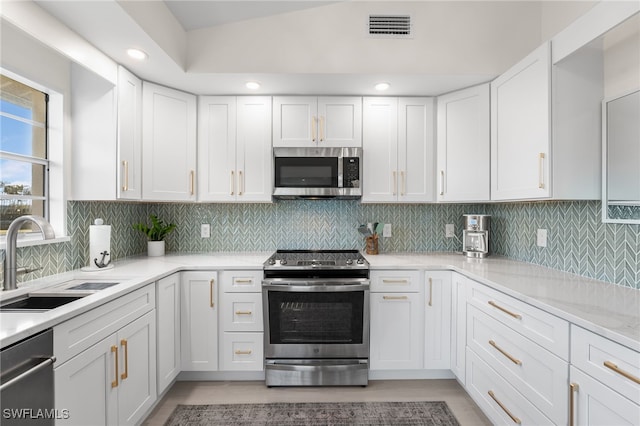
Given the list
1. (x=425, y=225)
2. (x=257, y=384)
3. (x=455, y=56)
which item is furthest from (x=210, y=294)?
(x=455, y=56)

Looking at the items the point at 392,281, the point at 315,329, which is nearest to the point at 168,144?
the point at 315,329

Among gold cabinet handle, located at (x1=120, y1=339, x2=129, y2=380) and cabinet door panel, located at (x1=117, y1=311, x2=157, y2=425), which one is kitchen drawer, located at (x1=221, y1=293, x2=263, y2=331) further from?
gold cabinet handle, located at (x1=120, y1=339, x2=129, y2=380)

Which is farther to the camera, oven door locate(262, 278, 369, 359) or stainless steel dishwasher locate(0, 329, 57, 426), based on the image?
oven door locate(262, 278, 369, 359)

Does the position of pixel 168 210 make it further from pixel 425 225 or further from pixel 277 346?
pixel 425 225

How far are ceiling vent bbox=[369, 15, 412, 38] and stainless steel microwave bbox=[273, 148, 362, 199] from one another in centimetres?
85

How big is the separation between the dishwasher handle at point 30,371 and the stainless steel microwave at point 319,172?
67.8 inches

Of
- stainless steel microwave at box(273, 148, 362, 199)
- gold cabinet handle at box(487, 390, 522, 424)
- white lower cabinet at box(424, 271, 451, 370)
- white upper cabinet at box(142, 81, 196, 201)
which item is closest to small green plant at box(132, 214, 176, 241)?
white upper cabinet at box(142, 81, 196, 201)

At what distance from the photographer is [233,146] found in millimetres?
2604

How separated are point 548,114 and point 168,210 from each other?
3.01 metres

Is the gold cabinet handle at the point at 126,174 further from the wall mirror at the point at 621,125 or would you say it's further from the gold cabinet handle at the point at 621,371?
the wall mirror at the point at 621,125

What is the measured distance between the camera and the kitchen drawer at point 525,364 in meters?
1.28

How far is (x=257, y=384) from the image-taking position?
2355 millimetres

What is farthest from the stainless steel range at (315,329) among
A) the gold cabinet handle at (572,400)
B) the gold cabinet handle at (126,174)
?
the gold cabinet handle at (572,400)

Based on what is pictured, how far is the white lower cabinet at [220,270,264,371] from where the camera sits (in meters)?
2.30
